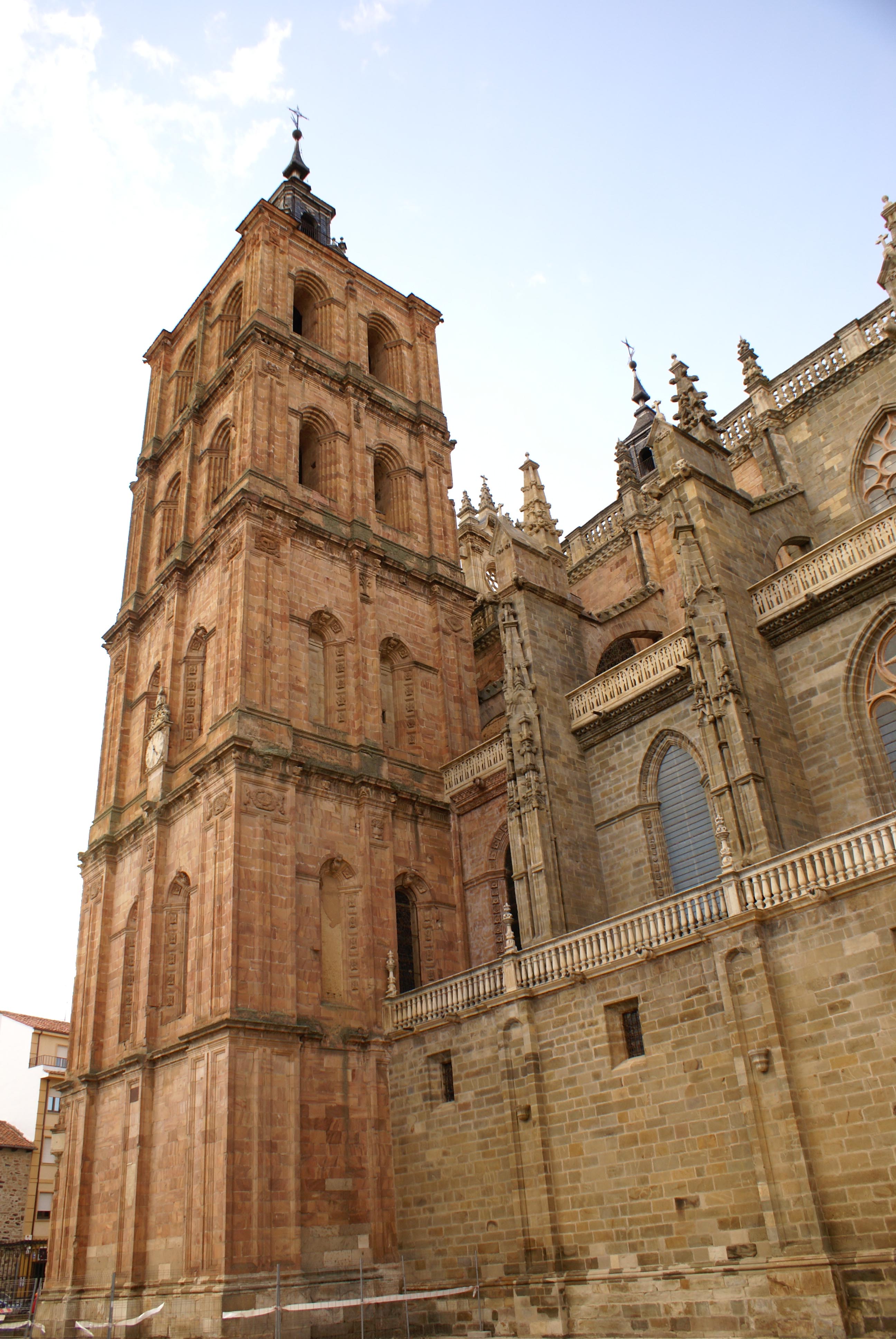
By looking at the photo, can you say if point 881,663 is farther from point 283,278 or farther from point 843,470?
point 283,278

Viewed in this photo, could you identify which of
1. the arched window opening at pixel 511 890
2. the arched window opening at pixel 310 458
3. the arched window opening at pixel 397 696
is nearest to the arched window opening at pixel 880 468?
the arched window opening at pixel 511 890

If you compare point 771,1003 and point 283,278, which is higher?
point 283,278

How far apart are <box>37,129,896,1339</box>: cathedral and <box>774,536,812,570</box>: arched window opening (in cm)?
12

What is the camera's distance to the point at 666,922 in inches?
607

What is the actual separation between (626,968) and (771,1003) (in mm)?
2704

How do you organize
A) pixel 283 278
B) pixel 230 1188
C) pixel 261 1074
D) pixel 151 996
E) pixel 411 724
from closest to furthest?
pixel 230 1188, pixel 261 1074, pixel 151 996, pixel 411 724, pixel 283 278

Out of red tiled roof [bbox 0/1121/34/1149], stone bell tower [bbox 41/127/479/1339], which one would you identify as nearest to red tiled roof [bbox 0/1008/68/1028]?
red tiled roof [bbox 0/1121/34/1149]

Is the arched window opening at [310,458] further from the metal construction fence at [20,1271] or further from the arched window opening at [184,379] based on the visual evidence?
the metal construction fence at [20,1271]

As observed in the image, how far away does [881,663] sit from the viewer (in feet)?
54.7

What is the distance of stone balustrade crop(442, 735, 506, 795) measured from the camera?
908 inches

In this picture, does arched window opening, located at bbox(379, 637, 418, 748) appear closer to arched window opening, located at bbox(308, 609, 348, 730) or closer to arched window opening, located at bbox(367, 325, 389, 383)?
arched window opening, located at bbox(308, 609, 348, 730)

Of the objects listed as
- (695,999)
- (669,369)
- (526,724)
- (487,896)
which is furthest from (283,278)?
(695,999)

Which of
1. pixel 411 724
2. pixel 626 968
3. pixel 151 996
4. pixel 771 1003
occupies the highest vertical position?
pixel 411 724

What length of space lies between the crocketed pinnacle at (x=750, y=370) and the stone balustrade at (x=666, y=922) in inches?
568
